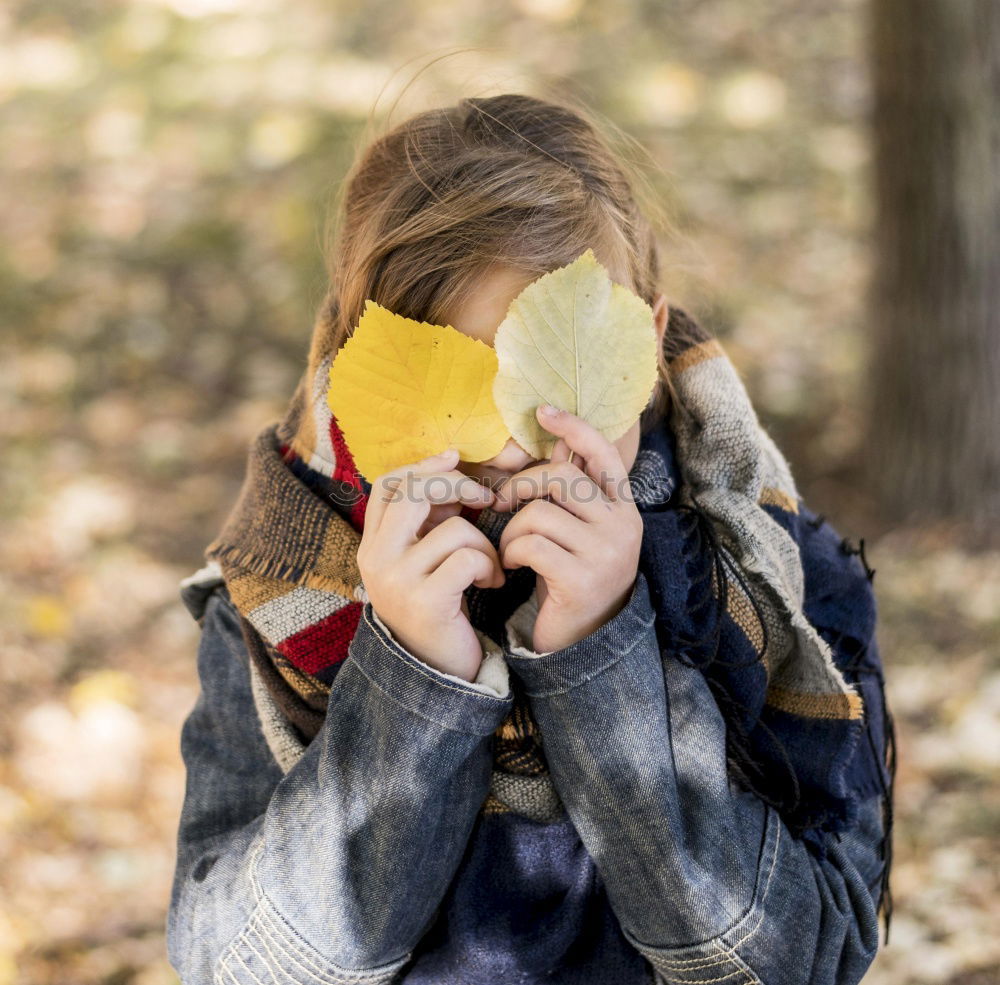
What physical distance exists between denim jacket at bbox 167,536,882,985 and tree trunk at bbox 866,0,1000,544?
7.46ft

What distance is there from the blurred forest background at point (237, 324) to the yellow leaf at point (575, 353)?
1.73 feet

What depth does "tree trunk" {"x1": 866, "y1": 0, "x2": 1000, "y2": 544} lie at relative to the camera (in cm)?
290

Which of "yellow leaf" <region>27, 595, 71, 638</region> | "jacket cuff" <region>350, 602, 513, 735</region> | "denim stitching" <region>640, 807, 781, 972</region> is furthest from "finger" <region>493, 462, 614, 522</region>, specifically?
"yellow leaf" <region>27, 595, 71, 638</region>

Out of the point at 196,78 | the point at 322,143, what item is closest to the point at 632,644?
the point at 322,143

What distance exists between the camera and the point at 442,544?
106 cm

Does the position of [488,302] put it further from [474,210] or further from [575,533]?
[575,533]

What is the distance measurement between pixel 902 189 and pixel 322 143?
2782 millimetres

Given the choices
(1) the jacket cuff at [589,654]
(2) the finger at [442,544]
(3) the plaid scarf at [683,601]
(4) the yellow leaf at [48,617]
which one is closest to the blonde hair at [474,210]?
(3) the plaid scarf at [683,601]

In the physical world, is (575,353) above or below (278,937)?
above

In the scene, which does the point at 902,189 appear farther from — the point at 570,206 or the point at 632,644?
Result: the point at 632,644

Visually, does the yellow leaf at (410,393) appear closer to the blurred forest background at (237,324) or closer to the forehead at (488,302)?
the forehead at (488,302)

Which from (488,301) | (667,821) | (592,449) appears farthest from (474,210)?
(667,821)

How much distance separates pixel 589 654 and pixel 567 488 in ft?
0.61

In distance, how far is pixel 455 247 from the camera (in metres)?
1.17
